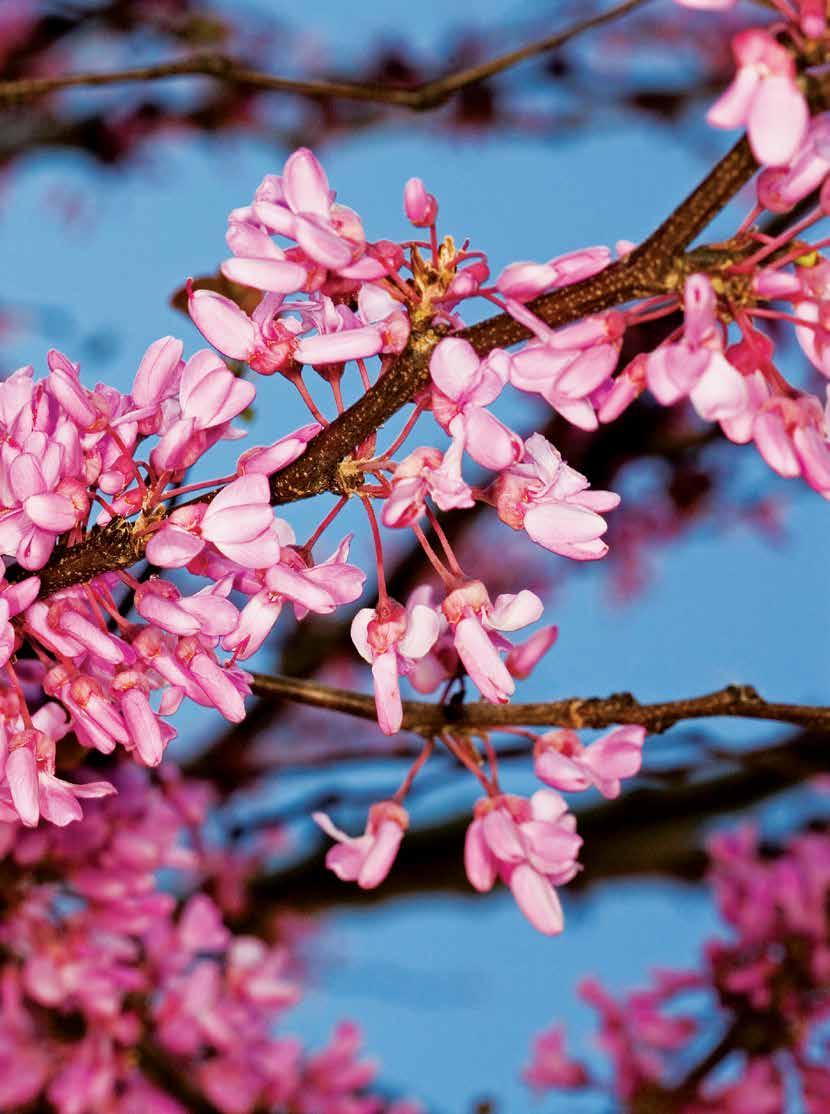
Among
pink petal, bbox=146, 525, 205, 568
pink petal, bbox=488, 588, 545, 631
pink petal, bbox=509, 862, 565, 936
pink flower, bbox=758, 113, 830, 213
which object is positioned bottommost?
pink petal, bbox=509, 862, 565, 936

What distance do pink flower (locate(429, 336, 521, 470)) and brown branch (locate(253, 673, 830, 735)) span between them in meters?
0.28

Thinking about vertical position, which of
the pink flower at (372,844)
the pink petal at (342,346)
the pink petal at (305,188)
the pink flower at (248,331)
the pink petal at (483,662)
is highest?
the pink petal at (305,188)

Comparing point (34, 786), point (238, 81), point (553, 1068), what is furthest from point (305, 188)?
point (553, 1068)

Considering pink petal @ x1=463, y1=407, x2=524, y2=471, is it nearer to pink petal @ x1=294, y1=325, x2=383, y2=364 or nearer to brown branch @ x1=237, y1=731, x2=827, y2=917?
pink petal @ x1=294, y1=325, x2=383, y2=364

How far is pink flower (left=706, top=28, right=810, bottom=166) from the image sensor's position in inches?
22.3

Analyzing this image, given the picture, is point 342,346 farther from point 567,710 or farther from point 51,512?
point 567,710

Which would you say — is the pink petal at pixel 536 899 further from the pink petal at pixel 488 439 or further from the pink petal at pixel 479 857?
the pink petal at pixel 488 439

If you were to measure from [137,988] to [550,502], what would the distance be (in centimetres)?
104

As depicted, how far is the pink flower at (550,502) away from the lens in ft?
2.41

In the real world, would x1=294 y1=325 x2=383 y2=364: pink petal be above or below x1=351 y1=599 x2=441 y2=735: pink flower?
above

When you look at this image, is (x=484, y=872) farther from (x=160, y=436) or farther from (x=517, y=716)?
(x=160, y=436)

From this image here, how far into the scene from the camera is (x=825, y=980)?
1675mm

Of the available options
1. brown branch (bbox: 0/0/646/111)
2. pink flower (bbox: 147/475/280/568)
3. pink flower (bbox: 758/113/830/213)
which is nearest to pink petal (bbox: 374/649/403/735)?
pink flower (bbox: 147/475/280/568)

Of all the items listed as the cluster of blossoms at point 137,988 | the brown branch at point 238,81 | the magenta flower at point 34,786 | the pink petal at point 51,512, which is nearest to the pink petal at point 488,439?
the pink petal at point 51,512
